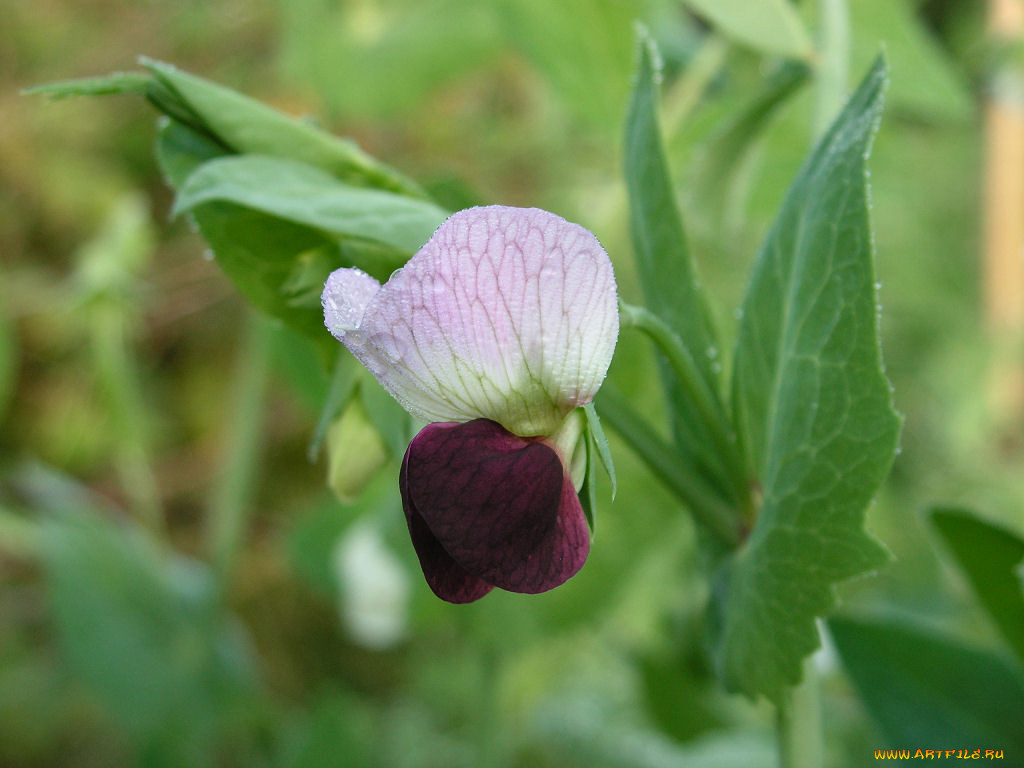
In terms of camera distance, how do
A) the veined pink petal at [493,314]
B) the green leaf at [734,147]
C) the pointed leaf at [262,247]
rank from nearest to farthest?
the veined pink petal at [493,314]
the pointed leaf at [262,247]
the green leaf at [734,147]

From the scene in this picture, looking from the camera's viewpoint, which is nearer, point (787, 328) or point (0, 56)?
point (787, 328)

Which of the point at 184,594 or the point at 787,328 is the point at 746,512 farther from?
the point at 184,594

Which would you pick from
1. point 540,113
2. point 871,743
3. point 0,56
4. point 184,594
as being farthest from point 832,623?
point 0,56

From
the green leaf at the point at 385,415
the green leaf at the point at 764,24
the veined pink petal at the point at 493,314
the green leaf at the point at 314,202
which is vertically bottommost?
the green leaf at the point at 385,415

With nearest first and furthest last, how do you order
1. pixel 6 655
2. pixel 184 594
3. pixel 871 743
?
pixel 871 743
pixel 184 594
pixel 6 655

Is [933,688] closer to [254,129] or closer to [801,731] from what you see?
[801,731]

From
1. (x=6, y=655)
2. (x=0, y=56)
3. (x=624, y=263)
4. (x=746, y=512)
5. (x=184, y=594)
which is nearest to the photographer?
(x=746, y=512)

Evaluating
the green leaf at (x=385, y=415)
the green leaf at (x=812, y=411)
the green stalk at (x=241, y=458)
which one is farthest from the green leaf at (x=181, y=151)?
the green stalk at (x=241, y=458)

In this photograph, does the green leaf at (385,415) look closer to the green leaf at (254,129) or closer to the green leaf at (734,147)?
the green leaf at (254,129)
